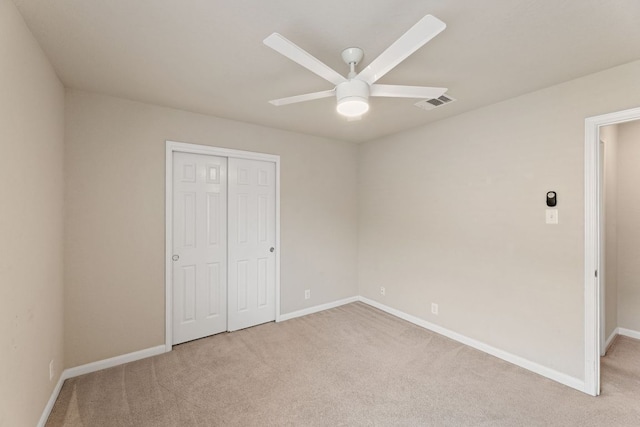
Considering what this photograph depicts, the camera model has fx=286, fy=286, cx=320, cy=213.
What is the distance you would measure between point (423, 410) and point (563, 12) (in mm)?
2610

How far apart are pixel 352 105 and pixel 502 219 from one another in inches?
79.9

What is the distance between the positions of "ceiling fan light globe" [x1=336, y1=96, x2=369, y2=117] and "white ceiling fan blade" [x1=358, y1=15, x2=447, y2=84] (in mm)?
126

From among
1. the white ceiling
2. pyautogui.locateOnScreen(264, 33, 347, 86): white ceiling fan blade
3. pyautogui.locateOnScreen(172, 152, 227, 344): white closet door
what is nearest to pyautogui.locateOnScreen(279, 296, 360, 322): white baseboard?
pyautogui.locateOnScreen(172, 152, 227, 344): white closet door

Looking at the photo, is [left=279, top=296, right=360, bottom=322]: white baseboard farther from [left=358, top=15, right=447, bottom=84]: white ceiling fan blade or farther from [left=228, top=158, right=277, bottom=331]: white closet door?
[left=358, top=15, right=447, bottom=84]: white ceiling fan blade

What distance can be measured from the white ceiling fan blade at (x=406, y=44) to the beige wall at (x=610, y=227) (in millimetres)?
2744

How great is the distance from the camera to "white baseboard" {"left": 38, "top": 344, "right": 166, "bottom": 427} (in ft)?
6.91

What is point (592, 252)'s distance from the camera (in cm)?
222

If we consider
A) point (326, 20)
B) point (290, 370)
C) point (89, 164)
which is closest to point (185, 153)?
point (89, 164)

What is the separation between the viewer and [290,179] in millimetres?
3799

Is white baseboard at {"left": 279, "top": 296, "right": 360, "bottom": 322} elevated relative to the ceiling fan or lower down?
lower down

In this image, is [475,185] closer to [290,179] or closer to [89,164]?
[290,179]

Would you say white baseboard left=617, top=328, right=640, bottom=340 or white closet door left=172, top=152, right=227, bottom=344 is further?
white baseboard left=617, top=328, right=640, bottom=340

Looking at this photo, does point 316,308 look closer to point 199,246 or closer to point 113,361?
point 199,246

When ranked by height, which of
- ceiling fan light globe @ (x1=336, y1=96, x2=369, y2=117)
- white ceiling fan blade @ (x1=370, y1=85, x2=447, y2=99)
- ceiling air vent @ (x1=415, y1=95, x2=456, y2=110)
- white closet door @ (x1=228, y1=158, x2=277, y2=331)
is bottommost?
white closet door @ (x1=228, y1=158, x2=277, y2=331)
